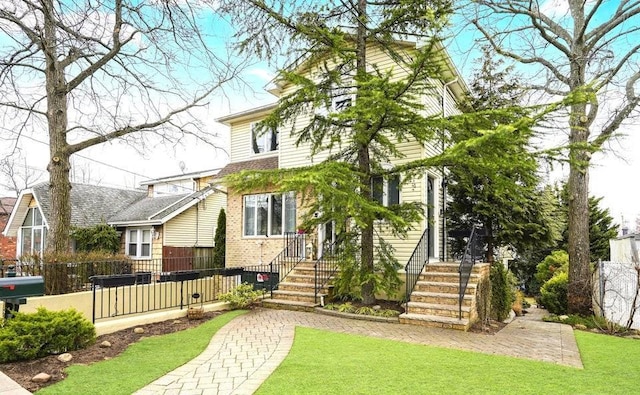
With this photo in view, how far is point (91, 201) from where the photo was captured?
81.7 feet

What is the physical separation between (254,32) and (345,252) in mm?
5860

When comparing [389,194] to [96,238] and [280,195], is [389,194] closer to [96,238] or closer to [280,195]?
[280,195]

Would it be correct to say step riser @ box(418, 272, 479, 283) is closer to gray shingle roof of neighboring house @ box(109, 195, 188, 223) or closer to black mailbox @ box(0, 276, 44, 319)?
black mailbox @ box(0, 276, 44, 319)

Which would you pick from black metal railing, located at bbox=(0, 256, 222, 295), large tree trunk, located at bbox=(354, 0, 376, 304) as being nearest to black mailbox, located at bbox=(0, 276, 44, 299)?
black metal railing, located at bbox=(0, 256, 222, 295)

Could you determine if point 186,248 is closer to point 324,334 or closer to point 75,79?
point 75,79

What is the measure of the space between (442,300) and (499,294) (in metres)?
2.94

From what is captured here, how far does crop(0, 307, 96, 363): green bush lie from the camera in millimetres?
5742

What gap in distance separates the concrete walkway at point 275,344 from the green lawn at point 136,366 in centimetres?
23

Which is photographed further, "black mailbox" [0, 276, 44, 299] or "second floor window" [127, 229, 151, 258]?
"second floor window" [127, 229, 151, 258]

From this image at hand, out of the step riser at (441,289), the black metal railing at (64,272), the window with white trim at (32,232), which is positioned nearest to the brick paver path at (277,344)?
the step riser at (441,289)

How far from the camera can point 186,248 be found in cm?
2180

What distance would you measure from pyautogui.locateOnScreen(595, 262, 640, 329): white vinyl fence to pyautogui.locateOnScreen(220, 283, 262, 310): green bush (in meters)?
9.41

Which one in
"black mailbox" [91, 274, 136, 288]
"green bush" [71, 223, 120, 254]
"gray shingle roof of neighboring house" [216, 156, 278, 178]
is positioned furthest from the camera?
"green bush" [71, 223, 120, 254]

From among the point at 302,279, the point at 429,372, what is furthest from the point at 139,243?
the point at 429,372
